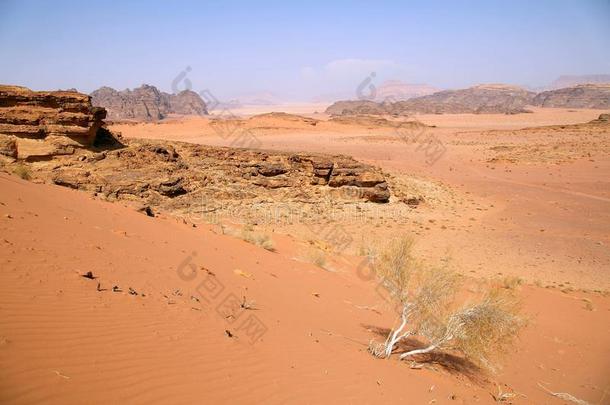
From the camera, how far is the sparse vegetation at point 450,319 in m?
6.01

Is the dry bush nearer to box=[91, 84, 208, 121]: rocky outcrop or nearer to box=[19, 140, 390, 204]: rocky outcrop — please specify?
box=[19, 140, 390, 204]: rocky outcrop

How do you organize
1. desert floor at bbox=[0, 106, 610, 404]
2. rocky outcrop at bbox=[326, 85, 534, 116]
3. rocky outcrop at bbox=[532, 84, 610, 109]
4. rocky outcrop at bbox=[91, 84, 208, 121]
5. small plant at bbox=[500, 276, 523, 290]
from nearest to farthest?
1. desert floor at bbox=[0, 106, 610, 404]
2. small plant at bbox=[500, 276, 523, 290]
3. rocky outcrop at bbox=[91, 84, 208, 121]
4. rocky outcrop at bbox=[326, 85, 534, 116]
5. rocky outcrop at bbox=[532, 84, 610, 109]

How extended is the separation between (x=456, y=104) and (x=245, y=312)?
99706 mm

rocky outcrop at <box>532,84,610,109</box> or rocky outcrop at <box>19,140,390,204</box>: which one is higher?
rocky outcrop at <box>532,84,610,109</box>

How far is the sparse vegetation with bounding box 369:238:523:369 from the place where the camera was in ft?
19.7

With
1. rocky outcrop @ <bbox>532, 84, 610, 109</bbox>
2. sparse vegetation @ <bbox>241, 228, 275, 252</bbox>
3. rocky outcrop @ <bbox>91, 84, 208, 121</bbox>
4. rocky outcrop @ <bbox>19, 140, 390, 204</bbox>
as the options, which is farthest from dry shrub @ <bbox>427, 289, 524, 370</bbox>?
rocky outcrop @ <bbox>532, 84, 610, 109</bbox>

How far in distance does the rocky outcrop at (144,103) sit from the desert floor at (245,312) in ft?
194

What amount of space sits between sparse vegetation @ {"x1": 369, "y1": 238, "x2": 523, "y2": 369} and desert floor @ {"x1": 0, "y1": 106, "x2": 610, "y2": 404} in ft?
1.29

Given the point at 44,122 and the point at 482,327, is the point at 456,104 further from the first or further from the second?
the point at 482,327

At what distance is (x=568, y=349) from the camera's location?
8398 millimetres

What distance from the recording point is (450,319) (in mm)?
5980

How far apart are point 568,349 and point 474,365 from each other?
301cm

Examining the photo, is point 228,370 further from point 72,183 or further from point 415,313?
point 72,183

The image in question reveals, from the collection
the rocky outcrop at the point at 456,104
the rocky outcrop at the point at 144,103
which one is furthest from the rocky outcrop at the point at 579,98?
the rocky outcrop at the point at 144,103
